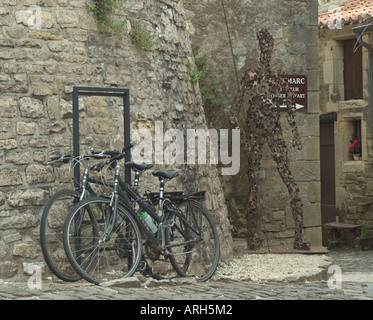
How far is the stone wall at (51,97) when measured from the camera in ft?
23.5

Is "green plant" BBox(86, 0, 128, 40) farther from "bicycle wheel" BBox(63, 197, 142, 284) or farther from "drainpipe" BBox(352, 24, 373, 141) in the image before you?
"drainpipe" BBox(352, 24, 373, 141)

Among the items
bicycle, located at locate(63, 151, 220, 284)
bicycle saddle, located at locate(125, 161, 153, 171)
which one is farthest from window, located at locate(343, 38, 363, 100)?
bicycle saddle, located at locate(125, 161, 153, 171)

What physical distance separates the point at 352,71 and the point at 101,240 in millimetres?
11798

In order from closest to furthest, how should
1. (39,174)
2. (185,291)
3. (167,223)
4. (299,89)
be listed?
1. (185,291)
2. (39,174)
3. (167,223)
4. (299,89)

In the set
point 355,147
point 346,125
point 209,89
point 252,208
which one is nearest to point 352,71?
point 346,125

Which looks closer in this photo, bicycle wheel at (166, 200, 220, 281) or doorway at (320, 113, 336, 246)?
bicycle wheel at (166, 200, 220, 281)

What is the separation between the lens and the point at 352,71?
58.2ft

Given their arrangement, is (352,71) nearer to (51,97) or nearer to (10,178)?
(51,97)

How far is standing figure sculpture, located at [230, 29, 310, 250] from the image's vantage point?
432 inches

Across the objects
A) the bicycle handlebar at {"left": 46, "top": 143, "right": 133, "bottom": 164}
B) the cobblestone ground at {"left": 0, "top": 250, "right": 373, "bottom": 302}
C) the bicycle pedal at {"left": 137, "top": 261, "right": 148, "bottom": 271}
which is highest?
the bicycle handlebar at {"left": 46, "top": 143, "right": 133, "bottom": 164}

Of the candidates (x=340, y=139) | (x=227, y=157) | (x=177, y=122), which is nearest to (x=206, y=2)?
(x=227, y=157)

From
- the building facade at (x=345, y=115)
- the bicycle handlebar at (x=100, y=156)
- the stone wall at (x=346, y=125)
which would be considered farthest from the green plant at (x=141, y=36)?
the building facade at (x=345, y=115)

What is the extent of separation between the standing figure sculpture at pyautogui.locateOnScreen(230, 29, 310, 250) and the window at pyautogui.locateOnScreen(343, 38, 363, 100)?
22.1 ft
